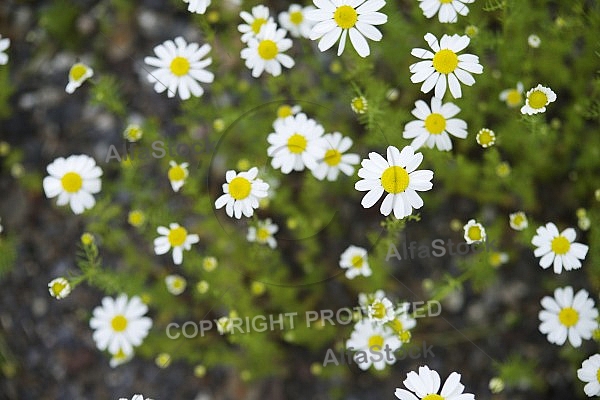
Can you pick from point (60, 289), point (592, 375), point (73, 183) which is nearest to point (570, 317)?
point (592, 375)

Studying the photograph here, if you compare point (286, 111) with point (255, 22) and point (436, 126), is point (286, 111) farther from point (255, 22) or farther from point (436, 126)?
point (436, 126)

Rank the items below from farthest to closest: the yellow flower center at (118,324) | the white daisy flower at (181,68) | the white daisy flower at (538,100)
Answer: the yellow flower center at (118,324), the white daisy flower at (181,68), the white daisy flower at (538,100)

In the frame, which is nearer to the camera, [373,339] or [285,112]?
[373,339]

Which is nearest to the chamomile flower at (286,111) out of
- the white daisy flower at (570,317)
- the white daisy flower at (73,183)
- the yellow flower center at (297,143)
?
the yellow flower center at (297,143)

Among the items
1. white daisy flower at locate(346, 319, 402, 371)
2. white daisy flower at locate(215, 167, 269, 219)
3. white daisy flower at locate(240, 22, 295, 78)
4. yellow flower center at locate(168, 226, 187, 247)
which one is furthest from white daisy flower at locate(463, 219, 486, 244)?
yellow flower center at locate(168, 226, 187, 247)

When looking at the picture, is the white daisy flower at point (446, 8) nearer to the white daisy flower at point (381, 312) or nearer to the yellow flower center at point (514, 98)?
the yellow flower center at point (514, 98)
